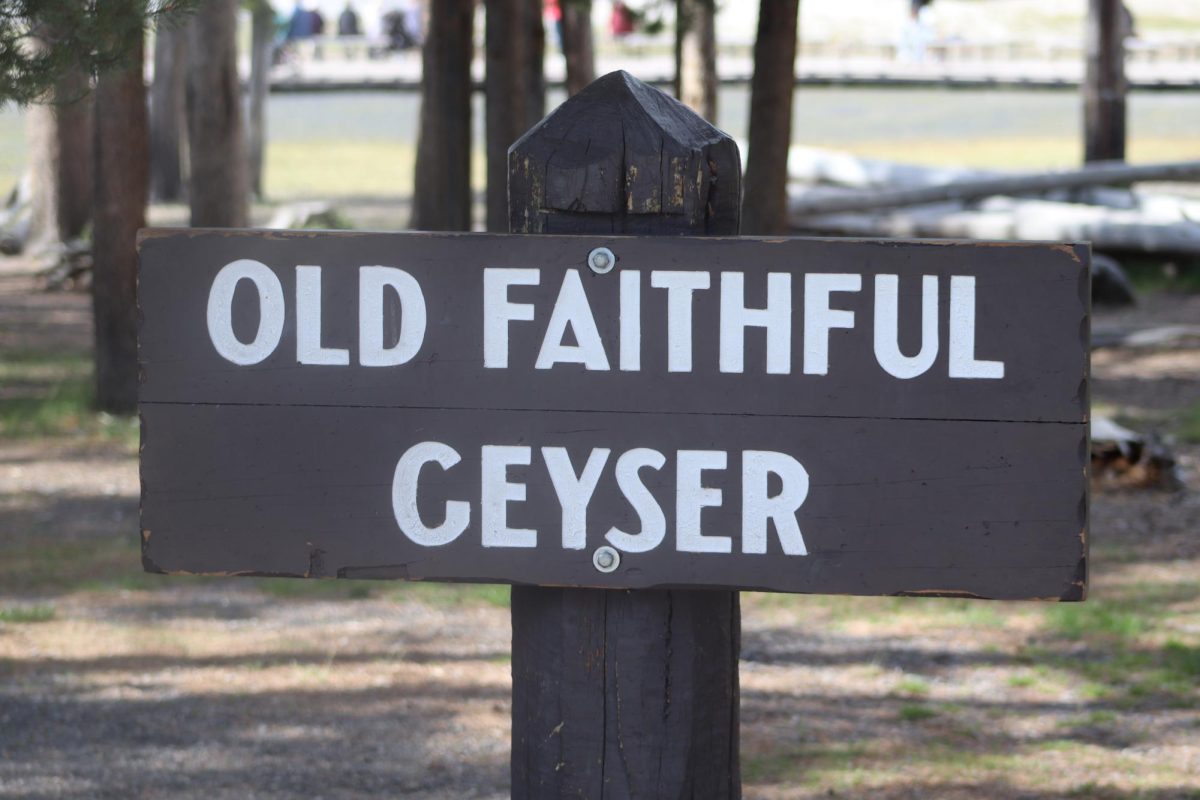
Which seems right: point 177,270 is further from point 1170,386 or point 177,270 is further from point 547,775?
point 1170,386

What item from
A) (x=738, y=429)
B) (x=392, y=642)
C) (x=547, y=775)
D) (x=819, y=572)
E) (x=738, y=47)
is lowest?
(x=392, y=642)

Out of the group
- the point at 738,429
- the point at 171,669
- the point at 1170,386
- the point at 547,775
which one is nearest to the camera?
the point at 738,429

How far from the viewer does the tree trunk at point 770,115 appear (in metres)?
8.41

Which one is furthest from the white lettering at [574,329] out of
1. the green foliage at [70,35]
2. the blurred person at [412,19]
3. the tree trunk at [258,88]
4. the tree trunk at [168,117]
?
the blurred person at [412,19]

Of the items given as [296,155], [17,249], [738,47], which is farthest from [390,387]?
[738,47]

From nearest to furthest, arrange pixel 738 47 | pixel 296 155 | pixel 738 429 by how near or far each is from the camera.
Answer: pixel 738 429 < pixel 296 155 < pixel 738 47

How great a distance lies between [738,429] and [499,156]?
8698 millimetres

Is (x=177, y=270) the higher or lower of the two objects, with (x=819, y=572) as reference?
higher

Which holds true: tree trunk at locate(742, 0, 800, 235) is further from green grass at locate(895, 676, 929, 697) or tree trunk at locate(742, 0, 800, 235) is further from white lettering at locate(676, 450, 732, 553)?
white lettering at locate(676, 450, 732, 553)

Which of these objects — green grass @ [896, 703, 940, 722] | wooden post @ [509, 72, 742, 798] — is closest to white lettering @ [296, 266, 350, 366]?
wooden post @ [509, 72, 742, 798]

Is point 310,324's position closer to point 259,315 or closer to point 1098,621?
point 259,315

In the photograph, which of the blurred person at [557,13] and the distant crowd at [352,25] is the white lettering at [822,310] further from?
the distant crowd at [352,25]

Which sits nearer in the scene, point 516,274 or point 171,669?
point 516,274

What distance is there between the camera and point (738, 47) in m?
47.4
